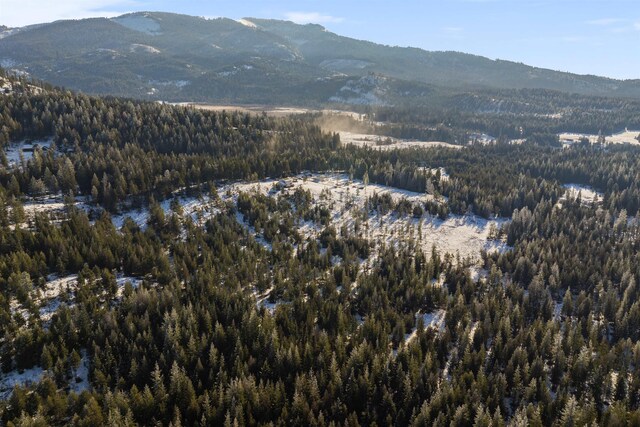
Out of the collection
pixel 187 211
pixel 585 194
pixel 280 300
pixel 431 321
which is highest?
pixel 585 194

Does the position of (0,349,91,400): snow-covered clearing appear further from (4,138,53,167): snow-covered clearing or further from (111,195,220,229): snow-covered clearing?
(4,138,53,167): snow-covered clearing

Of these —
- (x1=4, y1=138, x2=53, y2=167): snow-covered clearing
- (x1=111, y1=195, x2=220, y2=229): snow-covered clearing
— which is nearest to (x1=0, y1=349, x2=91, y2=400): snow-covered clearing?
(x1=111, y1=195, x2=220, y2=229): snow-covered clearing

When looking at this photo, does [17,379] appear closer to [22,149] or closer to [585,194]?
[22,149]

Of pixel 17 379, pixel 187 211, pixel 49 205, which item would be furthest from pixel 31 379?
pixel 49 205

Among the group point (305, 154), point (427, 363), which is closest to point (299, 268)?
point (427, 363)

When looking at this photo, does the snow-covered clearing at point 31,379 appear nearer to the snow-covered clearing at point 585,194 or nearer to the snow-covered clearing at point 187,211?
the snow-covered clearing at point 187,211

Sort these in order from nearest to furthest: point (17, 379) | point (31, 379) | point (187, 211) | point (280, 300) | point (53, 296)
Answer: point (17, 379), point (31, 379), point (53, 296), point (280, 300), point (187, 211)
